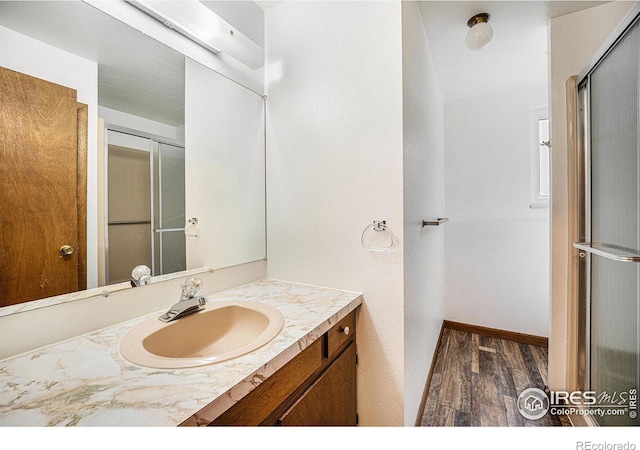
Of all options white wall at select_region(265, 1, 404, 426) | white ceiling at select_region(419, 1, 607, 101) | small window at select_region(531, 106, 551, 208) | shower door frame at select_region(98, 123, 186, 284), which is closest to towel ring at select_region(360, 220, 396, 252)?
white wall at select_region(265, 1, 404, 426)

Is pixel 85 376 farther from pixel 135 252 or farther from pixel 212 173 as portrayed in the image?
pixel 212 173

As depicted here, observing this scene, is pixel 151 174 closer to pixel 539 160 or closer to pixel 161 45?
pixel 161 45

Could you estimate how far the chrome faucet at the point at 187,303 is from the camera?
955 millimetres

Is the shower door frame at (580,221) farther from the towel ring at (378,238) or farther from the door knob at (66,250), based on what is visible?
the door knob at (66,250)

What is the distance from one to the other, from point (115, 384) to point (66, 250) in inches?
20.2

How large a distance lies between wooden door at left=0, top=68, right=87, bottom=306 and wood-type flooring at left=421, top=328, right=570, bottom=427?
5.93 ft

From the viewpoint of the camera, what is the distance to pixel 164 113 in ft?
3.70

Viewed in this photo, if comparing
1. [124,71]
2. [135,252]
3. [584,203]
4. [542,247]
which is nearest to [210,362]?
[135,252]

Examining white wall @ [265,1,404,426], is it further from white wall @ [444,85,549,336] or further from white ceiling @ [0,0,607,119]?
white wall @ [444,85,549,336]

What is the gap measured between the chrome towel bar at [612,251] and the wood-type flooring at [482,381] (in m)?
1.00

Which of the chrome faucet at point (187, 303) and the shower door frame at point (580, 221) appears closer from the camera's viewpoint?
the chrome faucet at point (187, 303)

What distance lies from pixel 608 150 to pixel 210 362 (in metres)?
1.76

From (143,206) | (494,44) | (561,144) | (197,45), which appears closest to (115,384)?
(143,206)

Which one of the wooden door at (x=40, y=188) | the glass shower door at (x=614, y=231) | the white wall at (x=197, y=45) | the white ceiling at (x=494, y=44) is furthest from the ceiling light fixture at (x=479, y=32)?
the wooden door at (x=40, y=188)
